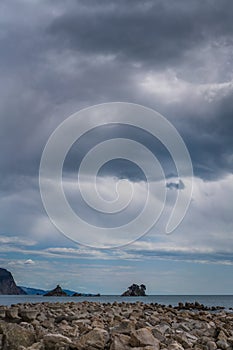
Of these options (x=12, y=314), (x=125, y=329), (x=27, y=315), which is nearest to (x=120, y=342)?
(x=125, y=329)

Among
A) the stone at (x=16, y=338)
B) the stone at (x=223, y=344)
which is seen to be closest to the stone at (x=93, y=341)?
the stone at (x=16, y=338)

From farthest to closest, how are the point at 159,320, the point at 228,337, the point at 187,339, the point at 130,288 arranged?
the point at 130,288, the point at 159,320, the point at 228,337, the point at 187,339

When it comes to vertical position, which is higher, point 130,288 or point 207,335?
point 130,288

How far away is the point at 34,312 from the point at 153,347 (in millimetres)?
7683

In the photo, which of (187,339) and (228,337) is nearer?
(187,339)

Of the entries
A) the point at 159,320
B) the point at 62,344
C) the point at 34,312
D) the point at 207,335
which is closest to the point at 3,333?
the point at 62,344

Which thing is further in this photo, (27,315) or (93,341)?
(27,315)

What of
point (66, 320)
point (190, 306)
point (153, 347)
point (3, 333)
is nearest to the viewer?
point (153, 347)

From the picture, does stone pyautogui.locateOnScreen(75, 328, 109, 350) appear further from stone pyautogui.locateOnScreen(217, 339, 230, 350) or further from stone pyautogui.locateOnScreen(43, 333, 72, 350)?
stone pyautogui.locateOnScreen(217, 339, 230, 350)

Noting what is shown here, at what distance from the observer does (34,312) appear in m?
20.3

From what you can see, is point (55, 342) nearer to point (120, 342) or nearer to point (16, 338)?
point (16, 338)

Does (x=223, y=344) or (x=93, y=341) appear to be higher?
(x=223, y=344)

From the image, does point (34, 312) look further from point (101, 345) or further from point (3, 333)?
point (101, 345)

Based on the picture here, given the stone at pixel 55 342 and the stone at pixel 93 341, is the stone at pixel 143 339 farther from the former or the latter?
the stone at pixel 55 342
